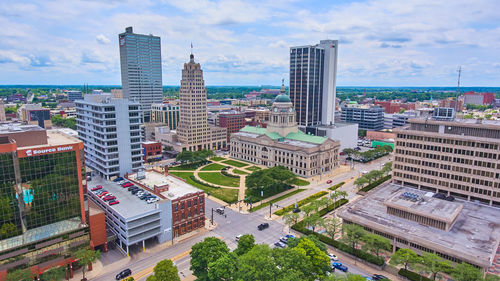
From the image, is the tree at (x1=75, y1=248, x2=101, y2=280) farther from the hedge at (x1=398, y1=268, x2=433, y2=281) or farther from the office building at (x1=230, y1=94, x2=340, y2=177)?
the office building at (x1=230, y1=94, x2=340, y2=177)

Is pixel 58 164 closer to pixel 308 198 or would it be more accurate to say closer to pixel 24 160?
pixel 24 160

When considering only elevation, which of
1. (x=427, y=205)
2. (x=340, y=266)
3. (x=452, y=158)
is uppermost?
(x=452, y=158)

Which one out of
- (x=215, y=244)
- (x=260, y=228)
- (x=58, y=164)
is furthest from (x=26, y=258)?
(x=260, y=228)

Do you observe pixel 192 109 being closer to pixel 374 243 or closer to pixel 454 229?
pixel 374 243

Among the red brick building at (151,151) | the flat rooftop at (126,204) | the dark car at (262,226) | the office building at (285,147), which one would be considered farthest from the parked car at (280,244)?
the red brick building at (151,151)

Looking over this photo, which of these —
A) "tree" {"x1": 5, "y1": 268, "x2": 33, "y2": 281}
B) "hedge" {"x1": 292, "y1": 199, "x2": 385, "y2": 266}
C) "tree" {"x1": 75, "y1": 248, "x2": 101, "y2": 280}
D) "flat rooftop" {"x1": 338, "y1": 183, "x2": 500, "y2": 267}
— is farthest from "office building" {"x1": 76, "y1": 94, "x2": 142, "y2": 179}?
"flat rooftop" {"x1": 338, "y1": 183, "x2": 500, "y2": 267}

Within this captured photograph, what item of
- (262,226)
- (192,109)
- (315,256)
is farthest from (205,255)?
(192,109)
